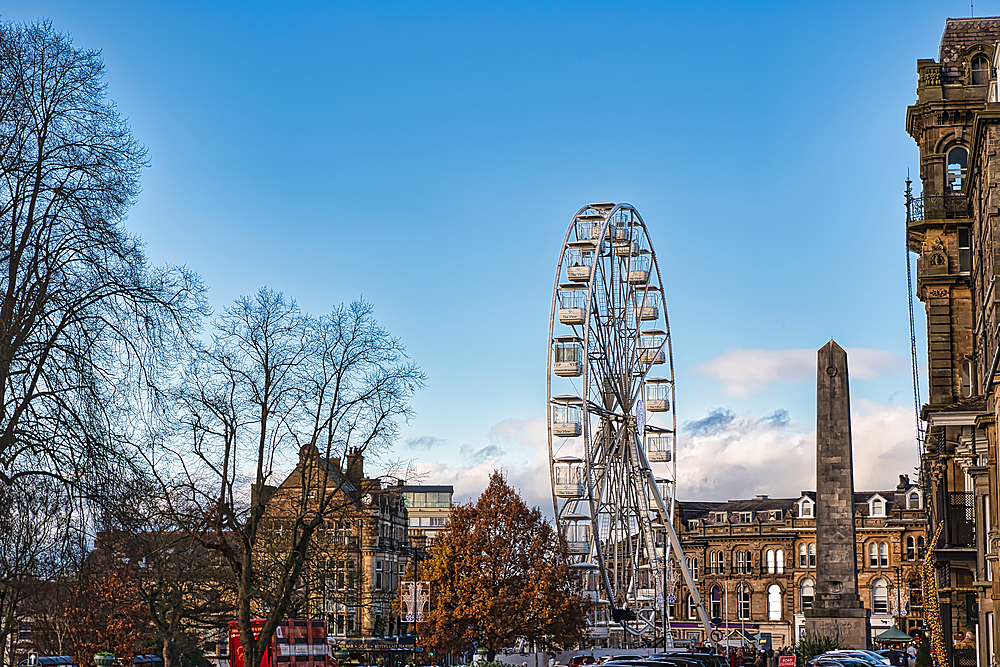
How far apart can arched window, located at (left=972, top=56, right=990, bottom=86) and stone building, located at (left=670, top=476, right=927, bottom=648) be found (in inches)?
3074

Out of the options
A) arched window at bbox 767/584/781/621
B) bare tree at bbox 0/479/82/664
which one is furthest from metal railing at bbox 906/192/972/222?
arched window at bbox 767/584/781/621

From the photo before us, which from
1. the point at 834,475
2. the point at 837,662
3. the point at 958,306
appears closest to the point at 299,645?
the point at 837,662

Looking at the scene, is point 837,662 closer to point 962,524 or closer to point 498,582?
point 962,524

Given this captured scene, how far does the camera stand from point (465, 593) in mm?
61656

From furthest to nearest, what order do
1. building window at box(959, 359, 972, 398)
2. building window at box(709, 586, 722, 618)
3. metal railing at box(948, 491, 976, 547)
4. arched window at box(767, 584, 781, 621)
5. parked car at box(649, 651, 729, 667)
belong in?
arched window at box(767, 584, 781, 621) → building window at box(709, 586, 722, 618) → building window at box(959, 359, 972, 398) → parked car at box(649, 651, 729, 667) → metal railing at box(948, 491, 976, 547)

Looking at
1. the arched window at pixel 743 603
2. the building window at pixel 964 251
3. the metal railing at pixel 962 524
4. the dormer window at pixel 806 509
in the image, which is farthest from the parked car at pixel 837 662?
the arched window at pixel 743 603

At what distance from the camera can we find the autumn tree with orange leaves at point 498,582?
61469mm

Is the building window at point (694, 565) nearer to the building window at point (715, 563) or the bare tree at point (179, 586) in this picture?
the building window at point (715, 563)

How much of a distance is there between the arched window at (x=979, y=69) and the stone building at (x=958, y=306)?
0.04m

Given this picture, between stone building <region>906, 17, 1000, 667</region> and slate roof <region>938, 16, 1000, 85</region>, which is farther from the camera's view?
slate roof <region>938, 16, 1000, 85</region>

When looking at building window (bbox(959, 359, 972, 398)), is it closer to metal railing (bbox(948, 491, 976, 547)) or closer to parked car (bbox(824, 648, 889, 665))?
metal railing (bbox(948, 491, 976, 547))

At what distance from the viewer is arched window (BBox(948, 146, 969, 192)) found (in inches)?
1759

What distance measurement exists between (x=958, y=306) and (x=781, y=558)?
283 feet

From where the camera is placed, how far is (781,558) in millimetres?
125812
